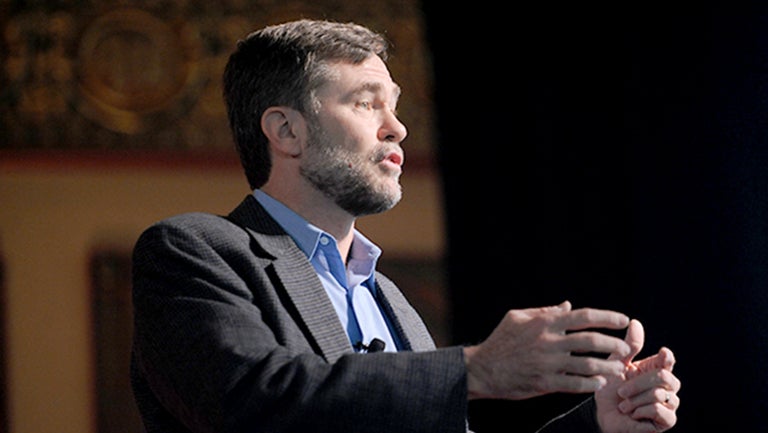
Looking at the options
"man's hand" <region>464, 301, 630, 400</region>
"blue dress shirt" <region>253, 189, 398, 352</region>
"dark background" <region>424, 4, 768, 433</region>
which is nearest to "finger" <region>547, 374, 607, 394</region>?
"man's hand" <region>464, 301, 630, 400</region>

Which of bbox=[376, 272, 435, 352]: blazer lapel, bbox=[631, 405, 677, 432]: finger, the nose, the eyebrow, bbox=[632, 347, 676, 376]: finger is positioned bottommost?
bbox=[631, 405, 677, 432]: finger

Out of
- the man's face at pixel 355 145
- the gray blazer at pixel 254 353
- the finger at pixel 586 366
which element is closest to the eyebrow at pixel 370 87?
the man's face at pixel 355 145

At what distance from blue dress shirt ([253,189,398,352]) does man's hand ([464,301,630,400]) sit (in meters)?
0.35

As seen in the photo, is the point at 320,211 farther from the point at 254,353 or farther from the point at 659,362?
the point at 659,362

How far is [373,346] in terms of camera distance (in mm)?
1567

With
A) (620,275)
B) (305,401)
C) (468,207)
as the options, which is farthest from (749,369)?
(305,401)

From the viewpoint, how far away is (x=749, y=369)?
2016mm

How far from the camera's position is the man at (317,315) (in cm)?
131

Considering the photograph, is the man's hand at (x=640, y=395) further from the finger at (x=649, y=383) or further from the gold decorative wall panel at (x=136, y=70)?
the gold decorative wall panel at (x=136, y=70)

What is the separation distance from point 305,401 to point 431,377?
0.48 feet

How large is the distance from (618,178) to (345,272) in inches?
26.6

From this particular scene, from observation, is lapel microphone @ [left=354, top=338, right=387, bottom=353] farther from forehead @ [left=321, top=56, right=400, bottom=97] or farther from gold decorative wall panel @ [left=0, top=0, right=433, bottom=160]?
gold decorative wall panel @ [left=0, top=0, right=433, bottom=160]

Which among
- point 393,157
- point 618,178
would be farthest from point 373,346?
point 618,178

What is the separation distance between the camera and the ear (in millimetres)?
1768
